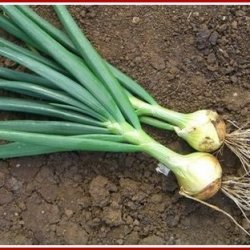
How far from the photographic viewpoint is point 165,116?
6.95 feet

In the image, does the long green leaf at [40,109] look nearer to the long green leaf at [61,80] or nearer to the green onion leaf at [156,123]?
the long green leaf at [61,80]

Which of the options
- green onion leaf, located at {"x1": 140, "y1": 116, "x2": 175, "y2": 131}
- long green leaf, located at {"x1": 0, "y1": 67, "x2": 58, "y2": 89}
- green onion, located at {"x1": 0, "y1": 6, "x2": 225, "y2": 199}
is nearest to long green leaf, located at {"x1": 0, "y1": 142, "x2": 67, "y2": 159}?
green onion, located at {"x1": 0, "y1": 6, "x2": 225, "y2": 199}

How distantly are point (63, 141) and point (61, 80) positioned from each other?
0.22 metres

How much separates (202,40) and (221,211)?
2.10 feet

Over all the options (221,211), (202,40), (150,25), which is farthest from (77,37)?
(221,211)

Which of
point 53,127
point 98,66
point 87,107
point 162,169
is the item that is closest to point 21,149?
point 53,127

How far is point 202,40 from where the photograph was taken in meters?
2.22

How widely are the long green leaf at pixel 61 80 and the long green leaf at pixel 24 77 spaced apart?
5 cm

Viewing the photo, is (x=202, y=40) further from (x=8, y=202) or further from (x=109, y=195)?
(x=8, y=202)

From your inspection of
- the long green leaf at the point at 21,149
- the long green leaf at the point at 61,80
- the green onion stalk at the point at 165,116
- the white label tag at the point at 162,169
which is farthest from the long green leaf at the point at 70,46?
the long green leaf at the point at 21,149

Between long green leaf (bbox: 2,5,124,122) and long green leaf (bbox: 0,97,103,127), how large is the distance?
88 millimetres

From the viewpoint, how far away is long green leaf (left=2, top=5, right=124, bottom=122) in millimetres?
2016

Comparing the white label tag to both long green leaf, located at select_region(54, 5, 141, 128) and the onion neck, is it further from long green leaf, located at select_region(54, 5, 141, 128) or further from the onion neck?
long green leaf, located at select_region(54, 5, 141, 128)

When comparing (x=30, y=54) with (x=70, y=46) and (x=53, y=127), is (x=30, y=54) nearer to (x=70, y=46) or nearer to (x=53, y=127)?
(x=70, y=46)
